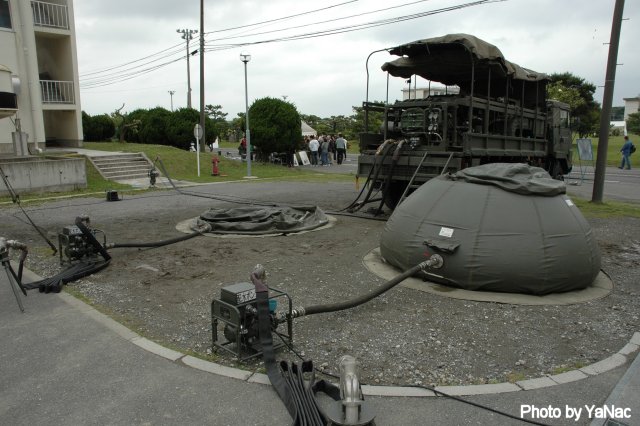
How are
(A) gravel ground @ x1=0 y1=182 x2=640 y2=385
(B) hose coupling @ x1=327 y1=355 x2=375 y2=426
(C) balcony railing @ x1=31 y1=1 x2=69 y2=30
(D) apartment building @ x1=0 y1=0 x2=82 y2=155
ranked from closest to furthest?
(B) hose coupling @ x1=327 y1=355 x2=375 y2=426 → (A) gravel ground @ x1=0 y1=182 x2=640 y2=385 → (D) apartment building @ x1=0 y1=0 x2=82 y2=155 → (C) balcony railing @ x1=31 y1=1 x2=69 y2=30

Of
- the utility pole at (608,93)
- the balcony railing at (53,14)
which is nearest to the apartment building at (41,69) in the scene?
the balcony railing at (53,14)

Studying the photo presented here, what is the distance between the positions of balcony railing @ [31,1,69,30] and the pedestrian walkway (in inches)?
863

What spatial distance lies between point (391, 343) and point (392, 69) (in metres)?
8.49

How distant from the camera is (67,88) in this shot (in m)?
22.3

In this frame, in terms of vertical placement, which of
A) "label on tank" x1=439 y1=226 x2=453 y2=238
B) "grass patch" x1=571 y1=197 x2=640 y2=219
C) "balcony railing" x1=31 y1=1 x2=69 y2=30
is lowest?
"grass patch" x1=571 y1=197 x2=640 y2=219

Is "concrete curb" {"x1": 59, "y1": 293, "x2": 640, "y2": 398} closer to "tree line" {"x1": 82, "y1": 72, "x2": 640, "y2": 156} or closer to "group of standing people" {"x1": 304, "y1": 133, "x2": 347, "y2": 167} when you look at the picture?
"tree line" {"x1": 82, "y1": 72, "x2": 640, "y2": 156}

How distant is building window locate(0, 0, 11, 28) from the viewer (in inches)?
743

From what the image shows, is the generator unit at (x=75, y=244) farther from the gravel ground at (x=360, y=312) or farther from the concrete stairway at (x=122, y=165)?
the concrete stairway at (x=122, y=165)

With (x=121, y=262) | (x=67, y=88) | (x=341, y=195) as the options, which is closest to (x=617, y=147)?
(x=341, y=195)

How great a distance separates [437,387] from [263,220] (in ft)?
20.6

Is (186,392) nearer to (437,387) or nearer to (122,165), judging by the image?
(437,387)

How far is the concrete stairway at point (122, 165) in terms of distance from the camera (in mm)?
18656

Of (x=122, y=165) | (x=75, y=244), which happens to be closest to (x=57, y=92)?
(x=122, y=165)

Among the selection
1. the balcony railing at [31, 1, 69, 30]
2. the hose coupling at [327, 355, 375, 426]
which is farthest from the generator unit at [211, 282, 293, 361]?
the balcony railing at [31, 1, 69, 30]
